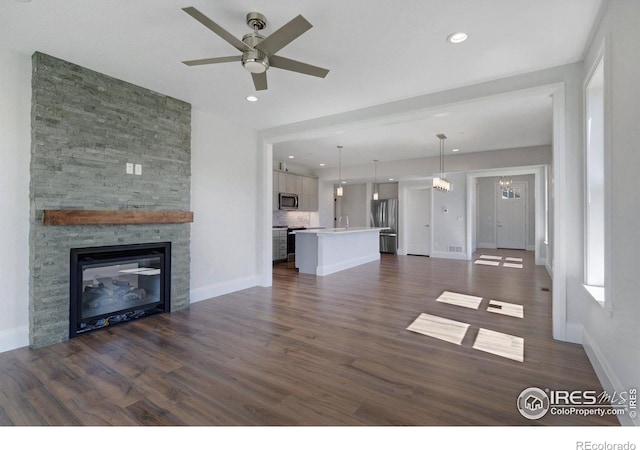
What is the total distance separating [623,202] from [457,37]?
1.74 meters

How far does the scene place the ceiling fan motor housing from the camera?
221cm

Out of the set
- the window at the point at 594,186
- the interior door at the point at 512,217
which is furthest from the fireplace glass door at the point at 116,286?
the interior door at the point at 512,217

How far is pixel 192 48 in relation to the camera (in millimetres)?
2764

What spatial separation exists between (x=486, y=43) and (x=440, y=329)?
8.98 ft

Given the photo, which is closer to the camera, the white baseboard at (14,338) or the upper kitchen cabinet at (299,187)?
the white baseboard at (14,338)

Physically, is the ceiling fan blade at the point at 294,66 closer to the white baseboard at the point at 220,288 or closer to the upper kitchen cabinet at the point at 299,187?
the white baseboard at the point at 220,288

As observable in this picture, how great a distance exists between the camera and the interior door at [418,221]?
32.1ft

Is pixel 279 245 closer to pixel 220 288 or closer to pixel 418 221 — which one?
pixel 220 288

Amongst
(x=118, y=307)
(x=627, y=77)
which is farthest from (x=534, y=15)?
(x=118, y=307)

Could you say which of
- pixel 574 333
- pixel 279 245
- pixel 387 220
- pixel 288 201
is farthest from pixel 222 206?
pixel 387 220

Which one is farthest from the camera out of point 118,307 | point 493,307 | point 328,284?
point 328,284

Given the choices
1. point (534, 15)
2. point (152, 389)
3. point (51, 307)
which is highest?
point (534, 15)

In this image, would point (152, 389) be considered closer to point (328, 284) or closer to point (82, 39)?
point (82, 39)

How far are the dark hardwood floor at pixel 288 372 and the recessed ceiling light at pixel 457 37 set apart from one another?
106 inches
